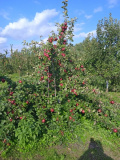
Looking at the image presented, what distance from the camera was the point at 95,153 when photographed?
3090mm

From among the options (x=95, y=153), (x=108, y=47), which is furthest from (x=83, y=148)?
(x=108, y=47)

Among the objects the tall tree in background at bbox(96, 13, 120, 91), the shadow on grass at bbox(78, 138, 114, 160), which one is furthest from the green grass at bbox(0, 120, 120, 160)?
the tall tree in background at bbox(96, 13, 120, 91)

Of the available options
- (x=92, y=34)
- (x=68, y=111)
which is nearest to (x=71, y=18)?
(x=68, y=111)

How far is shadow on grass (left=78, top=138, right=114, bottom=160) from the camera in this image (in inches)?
117

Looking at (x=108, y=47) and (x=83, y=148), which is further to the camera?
(x=108, y=47)

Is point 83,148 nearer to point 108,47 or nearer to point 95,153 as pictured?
point 95,153

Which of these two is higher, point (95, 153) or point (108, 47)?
point (108, 47)

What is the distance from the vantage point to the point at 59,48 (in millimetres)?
3496

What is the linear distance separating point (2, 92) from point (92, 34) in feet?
23.6

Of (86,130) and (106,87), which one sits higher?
(106,87)

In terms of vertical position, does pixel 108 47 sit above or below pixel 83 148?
above

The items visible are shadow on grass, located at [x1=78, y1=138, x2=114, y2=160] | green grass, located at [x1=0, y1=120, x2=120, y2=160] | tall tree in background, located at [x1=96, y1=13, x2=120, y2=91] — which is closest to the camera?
green grass, located at [x1=0, y1=120, x2=120, y2=160]

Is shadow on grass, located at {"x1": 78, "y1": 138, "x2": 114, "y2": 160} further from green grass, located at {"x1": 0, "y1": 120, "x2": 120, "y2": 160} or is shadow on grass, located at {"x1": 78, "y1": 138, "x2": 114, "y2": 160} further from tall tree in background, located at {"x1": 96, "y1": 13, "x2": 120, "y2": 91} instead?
tall tree in background, located at {"x1": 96, "y1": 13, "x2": 120, "y2": 91}

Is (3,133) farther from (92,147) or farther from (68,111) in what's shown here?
(92,147)
